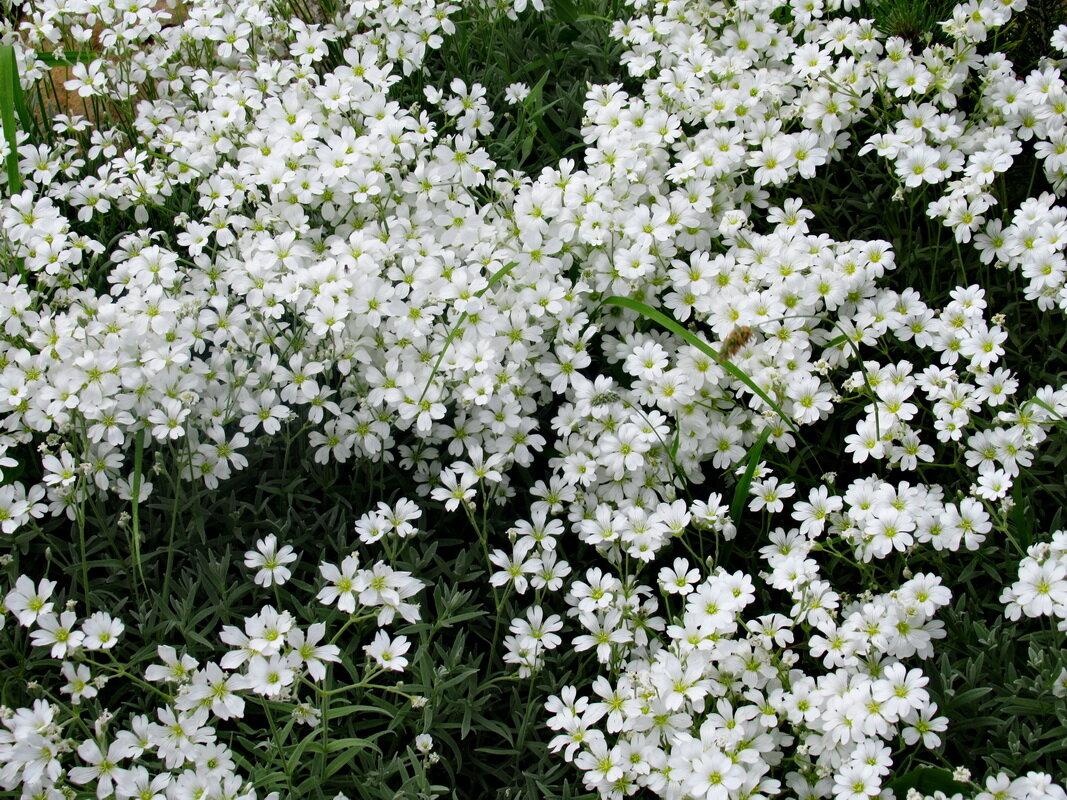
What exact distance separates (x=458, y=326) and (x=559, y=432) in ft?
1.83

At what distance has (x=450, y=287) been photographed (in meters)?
4.06

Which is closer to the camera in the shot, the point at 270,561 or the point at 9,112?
the point at 270,561

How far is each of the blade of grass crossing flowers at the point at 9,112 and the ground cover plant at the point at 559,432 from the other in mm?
33

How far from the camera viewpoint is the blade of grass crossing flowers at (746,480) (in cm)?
376

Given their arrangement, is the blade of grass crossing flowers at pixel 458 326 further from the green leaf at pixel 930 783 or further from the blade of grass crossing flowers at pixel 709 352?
the green leaf at pixel 930 783

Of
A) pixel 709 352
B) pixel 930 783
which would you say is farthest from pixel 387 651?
pixel 930 783

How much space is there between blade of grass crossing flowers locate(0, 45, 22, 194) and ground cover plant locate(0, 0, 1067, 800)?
0.03 metres

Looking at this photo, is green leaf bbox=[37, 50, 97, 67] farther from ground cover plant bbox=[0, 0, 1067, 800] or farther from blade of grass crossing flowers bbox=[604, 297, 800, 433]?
blade of grass crossing flowers bbox=[604, 297, 800, 433]

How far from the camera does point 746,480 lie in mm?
3797

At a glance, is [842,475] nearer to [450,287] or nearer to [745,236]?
[745,236]

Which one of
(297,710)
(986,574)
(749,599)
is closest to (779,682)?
(749,599)

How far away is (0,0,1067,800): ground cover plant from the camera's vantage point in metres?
3.33

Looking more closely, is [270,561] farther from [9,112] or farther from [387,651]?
[9,112]

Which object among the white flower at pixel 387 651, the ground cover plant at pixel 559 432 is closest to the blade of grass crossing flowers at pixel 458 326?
the ground cover plant at pixel 559 432
